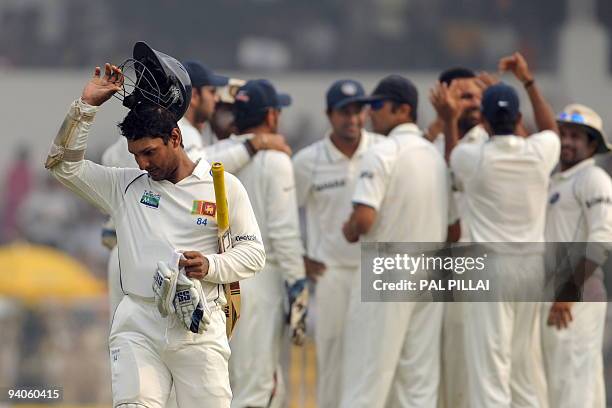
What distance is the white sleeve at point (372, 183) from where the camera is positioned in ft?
28.5

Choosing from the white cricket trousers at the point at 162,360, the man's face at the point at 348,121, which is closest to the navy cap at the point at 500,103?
the man's face at the point at 348,121

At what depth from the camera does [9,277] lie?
48.5 ft

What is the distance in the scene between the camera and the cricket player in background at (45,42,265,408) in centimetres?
630

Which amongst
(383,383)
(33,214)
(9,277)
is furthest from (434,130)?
(33,214)

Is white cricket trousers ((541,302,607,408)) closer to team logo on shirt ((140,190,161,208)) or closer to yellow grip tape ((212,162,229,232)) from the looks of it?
yellow grip tape ((212,162,229,232))

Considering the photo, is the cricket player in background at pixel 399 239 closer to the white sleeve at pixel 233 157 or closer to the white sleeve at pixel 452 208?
the white sleeve at pixel 452 208

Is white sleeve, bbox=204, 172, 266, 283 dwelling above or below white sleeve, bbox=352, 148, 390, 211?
below

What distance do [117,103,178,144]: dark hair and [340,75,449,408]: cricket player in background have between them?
8.28 ft

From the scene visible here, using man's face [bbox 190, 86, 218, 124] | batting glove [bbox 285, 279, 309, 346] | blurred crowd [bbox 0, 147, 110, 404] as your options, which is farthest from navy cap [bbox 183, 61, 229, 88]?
blurred crowd [bbox 0, 147, 110, 404]

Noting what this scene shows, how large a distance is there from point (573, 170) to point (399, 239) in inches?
49.7

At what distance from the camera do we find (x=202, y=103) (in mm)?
9047

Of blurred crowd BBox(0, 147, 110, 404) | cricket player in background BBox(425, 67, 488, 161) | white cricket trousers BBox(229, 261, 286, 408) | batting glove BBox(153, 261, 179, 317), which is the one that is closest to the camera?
batting glove BBox(153, 261, 179, 317)

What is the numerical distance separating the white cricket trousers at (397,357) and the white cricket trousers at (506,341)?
228mm

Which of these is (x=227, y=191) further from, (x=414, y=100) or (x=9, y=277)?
(x=9, y=277)
